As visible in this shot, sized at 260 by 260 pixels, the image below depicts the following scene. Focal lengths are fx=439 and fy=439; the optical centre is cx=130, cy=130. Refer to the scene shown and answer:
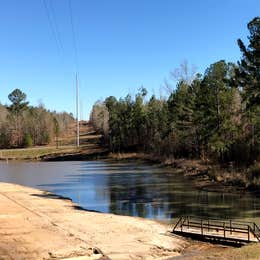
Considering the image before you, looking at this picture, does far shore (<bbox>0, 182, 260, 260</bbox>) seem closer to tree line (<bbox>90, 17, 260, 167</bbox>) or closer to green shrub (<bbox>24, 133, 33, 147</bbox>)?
tree line (<bbox>90, 17, 260, 167</bbox>)

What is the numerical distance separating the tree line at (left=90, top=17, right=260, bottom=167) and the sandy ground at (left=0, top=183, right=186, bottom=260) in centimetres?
2049

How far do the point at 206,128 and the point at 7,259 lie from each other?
47237 millimetres

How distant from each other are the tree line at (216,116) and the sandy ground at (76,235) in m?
20.5

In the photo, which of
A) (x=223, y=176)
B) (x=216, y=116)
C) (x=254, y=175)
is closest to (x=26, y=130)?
(x=216, y=116)

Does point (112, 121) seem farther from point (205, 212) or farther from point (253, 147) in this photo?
point (205, 212)

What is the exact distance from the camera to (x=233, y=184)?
4553 cm

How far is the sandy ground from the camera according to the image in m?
20.1

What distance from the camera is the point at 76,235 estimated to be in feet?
78.1

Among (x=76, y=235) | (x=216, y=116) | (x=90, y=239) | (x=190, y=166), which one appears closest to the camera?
(x=90, y=239)

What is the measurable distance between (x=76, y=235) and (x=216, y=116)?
4099 centimetres

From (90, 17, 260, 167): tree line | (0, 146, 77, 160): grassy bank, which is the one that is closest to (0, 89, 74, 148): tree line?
(0, 146, 77, 160): grassy bank

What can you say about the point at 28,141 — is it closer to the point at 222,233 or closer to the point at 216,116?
the point at 216,116

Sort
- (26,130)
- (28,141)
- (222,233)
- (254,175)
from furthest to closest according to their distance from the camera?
(26,130) → (28,141) → (254,175) → (222,233)

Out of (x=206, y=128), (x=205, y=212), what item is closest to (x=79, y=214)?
(x=205, y=212)
